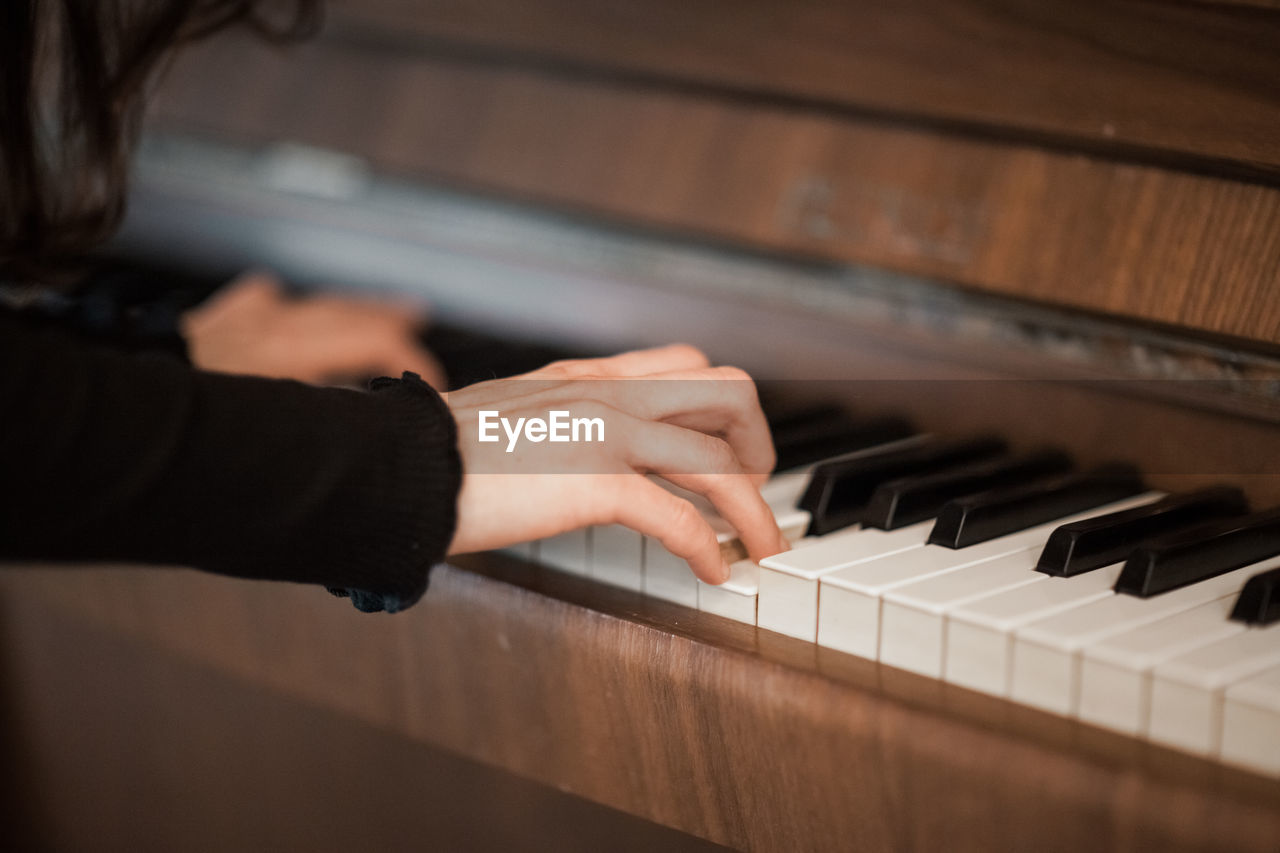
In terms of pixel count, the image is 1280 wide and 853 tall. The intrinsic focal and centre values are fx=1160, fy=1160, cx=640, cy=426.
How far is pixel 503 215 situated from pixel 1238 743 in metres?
0.93

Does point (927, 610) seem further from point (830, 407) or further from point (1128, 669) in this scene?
point (830, 407)

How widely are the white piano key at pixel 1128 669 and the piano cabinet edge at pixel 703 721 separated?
1 centimetres

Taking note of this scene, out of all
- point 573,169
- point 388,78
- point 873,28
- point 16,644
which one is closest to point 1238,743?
point 873,28

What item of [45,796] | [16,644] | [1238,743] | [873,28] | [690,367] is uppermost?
[873,28]

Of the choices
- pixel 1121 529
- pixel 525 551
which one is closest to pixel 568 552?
pixel 525 551

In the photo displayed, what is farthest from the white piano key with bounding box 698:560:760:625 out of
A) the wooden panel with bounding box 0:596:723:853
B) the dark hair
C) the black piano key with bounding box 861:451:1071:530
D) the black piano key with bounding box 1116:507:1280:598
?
the dark hair

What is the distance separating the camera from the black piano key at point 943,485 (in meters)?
0.79

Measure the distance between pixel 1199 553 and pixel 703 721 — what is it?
1.04ft

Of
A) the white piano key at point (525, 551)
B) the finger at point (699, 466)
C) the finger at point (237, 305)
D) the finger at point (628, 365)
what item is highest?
the finger at point (628, 365)

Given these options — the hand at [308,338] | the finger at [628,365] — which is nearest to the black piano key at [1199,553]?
the finger at [628,365]

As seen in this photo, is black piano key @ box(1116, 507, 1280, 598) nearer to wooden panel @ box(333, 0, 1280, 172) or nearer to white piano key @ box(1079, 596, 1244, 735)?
white piano key @ box(1079, 596, 1244, 735)

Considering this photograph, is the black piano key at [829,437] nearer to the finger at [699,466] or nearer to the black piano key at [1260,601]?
the finger at [699,466]

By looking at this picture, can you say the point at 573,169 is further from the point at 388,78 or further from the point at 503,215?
the point at 388,78

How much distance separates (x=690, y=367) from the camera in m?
0.82
